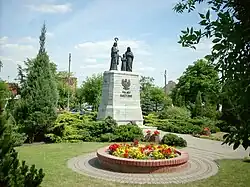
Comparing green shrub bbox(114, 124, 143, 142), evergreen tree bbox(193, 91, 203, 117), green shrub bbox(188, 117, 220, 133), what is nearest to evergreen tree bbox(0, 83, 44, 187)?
green shrub bbox(114, 124, 143, 142)

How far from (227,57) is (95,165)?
8803 millimetres

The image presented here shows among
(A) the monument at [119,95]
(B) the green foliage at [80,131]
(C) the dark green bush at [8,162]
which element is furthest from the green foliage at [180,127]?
(C) the dark green bush at [8,162]

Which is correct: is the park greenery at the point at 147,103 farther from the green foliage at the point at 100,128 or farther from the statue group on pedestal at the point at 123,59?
the statue group on pedestal at the point at 123,59

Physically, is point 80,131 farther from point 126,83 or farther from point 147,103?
point 147,103

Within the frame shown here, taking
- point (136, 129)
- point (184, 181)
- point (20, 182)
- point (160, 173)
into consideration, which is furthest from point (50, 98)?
point (20, 182)

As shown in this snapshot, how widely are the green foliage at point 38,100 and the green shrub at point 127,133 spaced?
12.0ft

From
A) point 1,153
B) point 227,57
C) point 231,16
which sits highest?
point 231,16

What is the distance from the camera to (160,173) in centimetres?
876

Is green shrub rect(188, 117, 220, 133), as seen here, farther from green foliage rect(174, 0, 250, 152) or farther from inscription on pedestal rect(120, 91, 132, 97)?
green foliage rect(174, 0, 250, 152)

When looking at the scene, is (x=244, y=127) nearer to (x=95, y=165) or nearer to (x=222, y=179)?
(x=222, y=179)

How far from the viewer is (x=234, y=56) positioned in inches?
60.2

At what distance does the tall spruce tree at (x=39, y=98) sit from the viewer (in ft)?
49.7

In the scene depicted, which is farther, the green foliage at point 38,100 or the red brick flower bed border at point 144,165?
the green foliage at point 38,100

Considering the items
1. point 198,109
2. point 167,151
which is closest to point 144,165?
point 167,151
